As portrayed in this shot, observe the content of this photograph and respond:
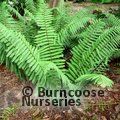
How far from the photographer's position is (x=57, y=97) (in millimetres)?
4496

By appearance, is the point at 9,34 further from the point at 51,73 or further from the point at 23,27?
the point at 23,27

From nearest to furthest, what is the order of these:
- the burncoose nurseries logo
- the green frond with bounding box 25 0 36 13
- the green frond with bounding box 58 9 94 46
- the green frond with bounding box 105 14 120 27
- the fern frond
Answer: the fern frond
the burncoose nurseries logo
the green frond with bounding box 58 9 94 46
the green frond with bounding box 105 14 120 27
the green frond with bounding box 25 0 36 13

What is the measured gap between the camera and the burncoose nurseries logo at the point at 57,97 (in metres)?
4.46

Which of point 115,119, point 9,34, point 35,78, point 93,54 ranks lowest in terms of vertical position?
point 115,119

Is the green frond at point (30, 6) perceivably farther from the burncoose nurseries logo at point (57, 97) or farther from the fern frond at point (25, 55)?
the burncoose nurseries logo at point (57, 97)

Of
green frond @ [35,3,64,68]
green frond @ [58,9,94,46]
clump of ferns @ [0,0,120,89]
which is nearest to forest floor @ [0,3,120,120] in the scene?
clump of ferns @ [0,0,120,89]

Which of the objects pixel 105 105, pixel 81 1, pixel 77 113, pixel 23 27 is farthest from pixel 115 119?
Result: pixel 81 1

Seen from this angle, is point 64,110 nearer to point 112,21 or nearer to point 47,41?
point 47,41

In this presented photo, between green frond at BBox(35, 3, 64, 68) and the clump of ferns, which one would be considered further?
green frond at BBox(35, 3, 64, 68)

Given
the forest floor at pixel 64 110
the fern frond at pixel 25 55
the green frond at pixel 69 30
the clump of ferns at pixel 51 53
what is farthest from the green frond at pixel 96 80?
the green frond at pixel 69 30

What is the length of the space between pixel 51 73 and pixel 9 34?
0.81 meters

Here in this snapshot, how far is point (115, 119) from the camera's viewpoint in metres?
4.28

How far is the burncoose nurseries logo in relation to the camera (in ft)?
14.6

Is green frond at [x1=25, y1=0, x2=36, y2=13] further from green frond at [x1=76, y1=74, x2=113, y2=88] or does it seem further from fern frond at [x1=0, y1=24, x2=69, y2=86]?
green frond at [x1=76, y1=74, x2=113, y2=88]
